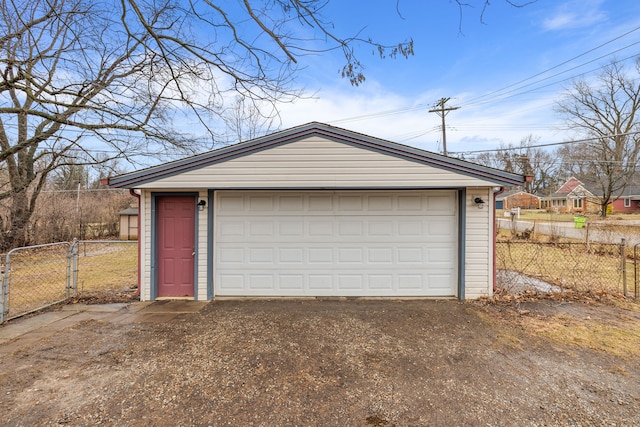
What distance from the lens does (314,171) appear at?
18.8 ft

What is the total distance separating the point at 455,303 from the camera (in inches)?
227

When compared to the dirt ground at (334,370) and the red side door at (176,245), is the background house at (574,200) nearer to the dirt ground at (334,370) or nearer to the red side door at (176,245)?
the dirt ground at (334,370)

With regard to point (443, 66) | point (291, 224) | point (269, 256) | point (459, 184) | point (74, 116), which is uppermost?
point (443, 66)

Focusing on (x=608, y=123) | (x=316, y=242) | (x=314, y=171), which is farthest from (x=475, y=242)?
(x=608, y=123)

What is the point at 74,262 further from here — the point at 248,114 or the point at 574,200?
the point at 574,200

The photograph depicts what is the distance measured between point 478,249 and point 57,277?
1080 cm

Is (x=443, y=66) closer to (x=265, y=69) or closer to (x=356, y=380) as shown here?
(x=265, y=69)

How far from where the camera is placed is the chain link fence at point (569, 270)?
6.60 metres

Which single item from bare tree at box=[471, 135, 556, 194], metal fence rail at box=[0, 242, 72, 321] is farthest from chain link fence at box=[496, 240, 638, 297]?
bare tree at box=[471, 135, 556, 194]

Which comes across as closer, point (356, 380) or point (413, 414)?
point (413, 414)

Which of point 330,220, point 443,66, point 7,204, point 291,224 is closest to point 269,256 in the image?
point 291,224

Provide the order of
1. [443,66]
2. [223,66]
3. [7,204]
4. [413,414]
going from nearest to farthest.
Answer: [413,414] → [223,66] → [443,66] → [7,204]

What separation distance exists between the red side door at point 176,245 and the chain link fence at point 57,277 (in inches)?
49.1

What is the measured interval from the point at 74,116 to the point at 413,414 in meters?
10.8
